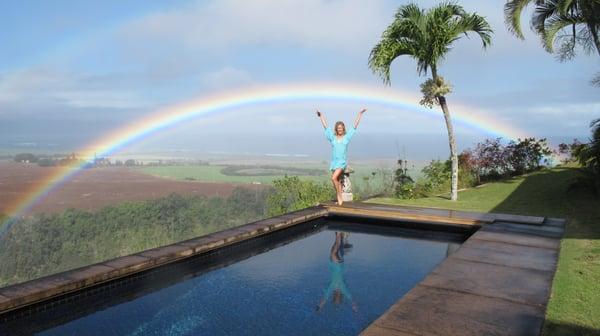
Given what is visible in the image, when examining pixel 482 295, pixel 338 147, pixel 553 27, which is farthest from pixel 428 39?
pixel 482 295

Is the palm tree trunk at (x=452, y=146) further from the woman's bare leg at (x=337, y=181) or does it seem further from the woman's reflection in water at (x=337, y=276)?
the woman's reflection in water at (x=337, y=276)

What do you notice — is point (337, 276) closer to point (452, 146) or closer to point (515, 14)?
point (452, 146)

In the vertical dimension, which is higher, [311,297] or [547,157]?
[547,157]

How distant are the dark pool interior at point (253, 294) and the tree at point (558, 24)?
9115mm

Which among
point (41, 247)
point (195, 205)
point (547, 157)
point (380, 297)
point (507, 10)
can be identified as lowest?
point (41, 247)

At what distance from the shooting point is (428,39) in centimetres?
1043

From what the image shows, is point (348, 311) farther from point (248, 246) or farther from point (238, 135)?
point (238, 135)

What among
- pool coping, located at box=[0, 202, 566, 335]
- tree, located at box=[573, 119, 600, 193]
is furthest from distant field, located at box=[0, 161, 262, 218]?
pool coping, located at box=[0, 202, 566, 335]

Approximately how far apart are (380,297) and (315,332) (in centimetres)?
117

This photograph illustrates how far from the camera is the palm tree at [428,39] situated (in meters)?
10.4

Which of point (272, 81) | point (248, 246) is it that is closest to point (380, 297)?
point (248, 246)

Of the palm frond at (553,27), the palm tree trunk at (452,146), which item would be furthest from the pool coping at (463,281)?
the palm frond at (553,27)

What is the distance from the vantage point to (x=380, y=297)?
435 centimetres

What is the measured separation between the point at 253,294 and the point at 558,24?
13010 millimetres
